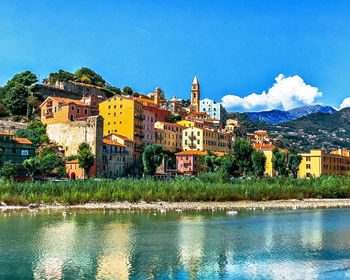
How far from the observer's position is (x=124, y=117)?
88188 millimetres

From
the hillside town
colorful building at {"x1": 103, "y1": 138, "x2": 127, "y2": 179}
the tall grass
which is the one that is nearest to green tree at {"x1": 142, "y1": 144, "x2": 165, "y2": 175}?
the hillside town

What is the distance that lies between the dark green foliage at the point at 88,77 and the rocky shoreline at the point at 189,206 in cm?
8048

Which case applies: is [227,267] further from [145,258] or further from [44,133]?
[44,133]

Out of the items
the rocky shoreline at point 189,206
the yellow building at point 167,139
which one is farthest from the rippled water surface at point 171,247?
the yellow building at point 167,139

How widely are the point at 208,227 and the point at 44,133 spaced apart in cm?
5580

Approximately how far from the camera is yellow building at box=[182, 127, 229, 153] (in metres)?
101

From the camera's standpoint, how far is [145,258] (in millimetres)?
23000

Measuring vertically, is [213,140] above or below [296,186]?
above

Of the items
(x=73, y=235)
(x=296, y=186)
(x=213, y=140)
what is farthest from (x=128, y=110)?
(x=73, y=235)

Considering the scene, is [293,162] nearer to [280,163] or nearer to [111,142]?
[280,163]

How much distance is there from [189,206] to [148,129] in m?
48.2

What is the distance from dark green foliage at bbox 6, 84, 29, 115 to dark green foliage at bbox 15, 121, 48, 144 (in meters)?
9.41

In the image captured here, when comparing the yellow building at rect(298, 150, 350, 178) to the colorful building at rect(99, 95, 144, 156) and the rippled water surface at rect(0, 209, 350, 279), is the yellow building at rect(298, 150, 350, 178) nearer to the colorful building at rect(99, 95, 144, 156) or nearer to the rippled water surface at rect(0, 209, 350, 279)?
the colorful building at rect(99, 95, 144, 156)

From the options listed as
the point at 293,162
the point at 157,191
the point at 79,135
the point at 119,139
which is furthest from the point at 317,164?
the point at 157,191
